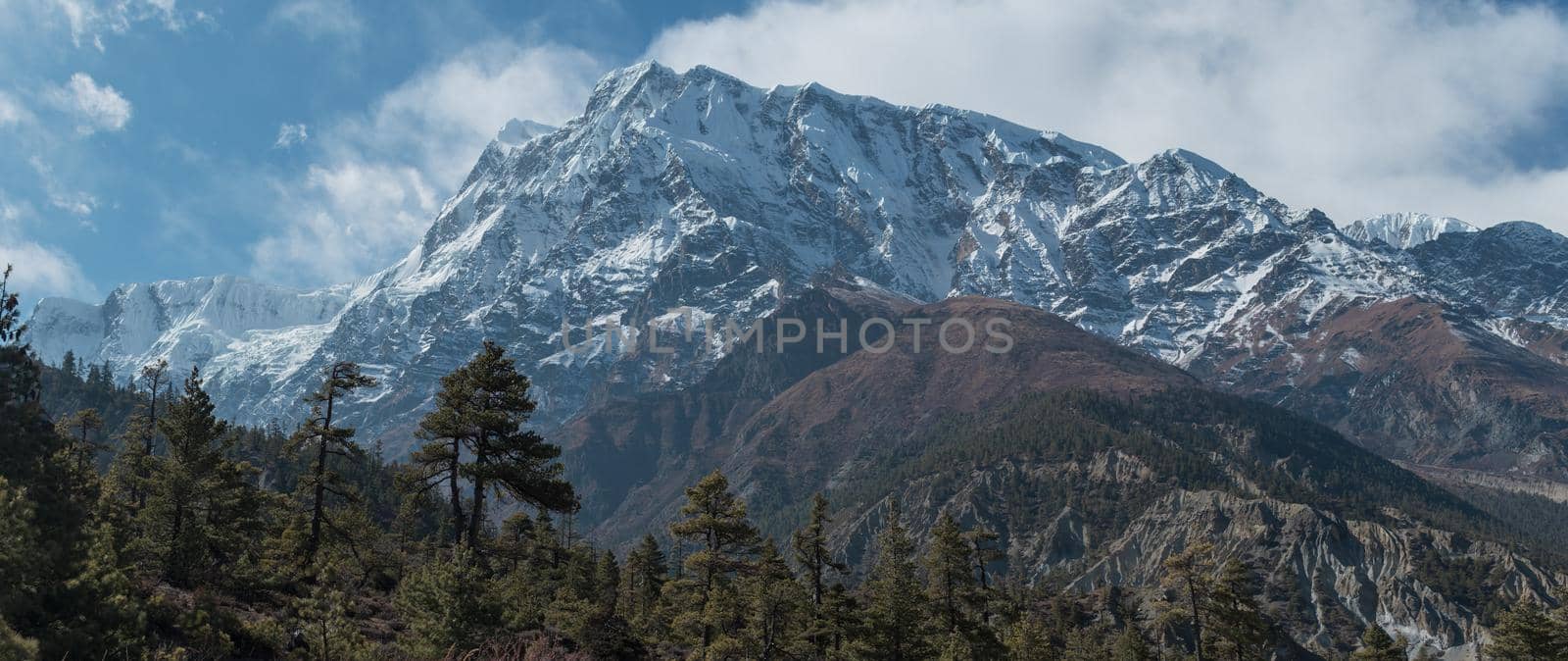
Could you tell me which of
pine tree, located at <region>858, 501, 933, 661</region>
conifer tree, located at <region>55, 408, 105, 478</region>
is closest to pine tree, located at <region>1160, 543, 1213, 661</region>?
pine tree, located at <region>858, 501, 933, 661</region>

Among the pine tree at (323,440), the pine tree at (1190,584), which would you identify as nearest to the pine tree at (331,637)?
the pine tree at (323,440)

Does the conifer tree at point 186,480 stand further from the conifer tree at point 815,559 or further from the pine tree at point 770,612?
the conifer tree at point 815,559

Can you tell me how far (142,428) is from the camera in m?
53.0

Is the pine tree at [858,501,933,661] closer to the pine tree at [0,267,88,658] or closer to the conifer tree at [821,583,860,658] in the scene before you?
the conifer tree at [821,583,860,658]

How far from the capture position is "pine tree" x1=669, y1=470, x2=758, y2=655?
1501 inches

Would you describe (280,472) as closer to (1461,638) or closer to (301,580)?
(301,580)

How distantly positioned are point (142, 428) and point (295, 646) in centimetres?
3792

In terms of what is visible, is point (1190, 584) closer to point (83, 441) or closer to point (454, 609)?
point (454, 609)

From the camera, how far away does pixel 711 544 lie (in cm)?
3984

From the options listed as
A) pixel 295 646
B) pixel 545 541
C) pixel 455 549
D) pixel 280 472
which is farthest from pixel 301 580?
pixel 280 472

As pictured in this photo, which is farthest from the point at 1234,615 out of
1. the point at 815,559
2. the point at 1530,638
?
the point at 815,559

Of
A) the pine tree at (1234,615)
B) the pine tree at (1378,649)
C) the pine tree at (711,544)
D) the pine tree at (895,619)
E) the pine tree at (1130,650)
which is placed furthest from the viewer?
the pine tree at (1130,650)

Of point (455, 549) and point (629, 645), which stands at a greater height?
point (455, 549)

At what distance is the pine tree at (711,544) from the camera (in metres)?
38.1
